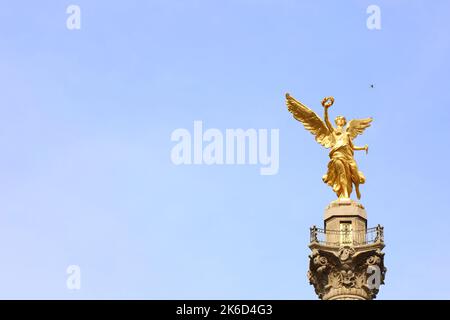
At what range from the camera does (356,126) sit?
2790 inches

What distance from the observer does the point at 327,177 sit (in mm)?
69250

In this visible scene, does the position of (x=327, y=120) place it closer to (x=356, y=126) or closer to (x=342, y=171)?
(x=356, y=126)

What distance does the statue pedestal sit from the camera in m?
66.2

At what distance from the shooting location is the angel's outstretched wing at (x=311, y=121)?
70000mm

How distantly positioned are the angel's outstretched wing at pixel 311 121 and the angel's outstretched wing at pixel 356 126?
42.1 inches

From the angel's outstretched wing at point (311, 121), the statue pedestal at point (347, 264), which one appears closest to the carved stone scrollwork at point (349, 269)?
the statue pedestal at point (347, 264)

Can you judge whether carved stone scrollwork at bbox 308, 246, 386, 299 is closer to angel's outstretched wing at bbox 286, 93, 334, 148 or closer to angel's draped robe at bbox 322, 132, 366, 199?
angel's draped robe at bbox 322, 132, 366, 199

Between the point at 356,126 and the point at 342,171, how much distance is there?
9.91 feet

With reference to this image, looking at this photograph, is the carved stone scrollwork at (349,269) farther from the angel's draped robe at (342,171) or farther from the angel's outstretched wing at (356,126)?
the angel's outstretched wing at (356,126)

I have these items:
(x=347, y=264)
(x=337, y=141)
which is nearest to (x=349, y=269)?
(x=347, y=264)

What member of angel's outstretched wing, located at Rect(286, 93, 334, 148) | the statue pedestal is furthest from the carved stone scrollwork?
angel's outstretched wing, located at Rect(286, 93, 334, 148)

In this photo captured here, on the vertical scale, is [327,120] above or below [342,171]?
above
